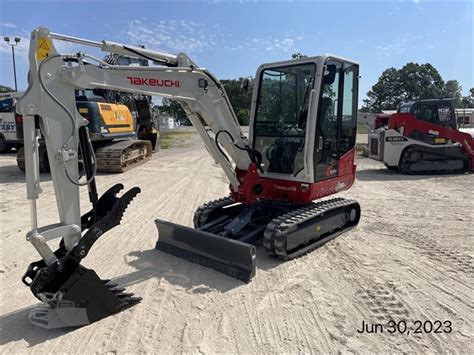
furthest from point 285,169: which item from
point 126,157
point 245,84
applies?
point 126,157

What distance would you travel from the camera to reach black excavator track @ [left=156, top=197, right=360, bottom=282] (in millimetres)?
4320

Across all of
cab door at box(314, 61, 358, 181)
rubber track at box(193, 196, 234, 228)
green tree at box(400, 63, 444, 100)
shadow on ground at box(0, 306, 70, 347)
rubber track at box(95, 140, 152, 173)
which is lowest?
shadow on ground at box(0, 306, 70, 347)

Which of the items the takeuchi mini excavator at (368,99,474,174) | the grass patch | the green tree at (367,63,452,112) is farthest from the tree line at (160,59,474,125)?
the takeuchi mini excavator at (368,99,474,174)

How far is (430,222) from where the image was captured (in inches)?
252

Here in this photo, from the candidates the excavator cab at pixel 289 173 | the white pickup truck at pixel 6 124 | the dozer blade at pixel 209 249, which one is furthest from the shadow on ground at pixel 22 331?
the white pickup truck at pixel 6 124

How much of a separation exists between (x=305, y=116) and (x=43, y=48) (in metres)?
3.27

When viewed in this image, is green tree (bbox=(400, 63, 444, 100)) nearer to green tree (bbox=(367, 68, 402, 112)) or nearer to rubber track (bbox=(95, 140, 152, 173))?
green tree (bbox=(367, 68, 402, 112))

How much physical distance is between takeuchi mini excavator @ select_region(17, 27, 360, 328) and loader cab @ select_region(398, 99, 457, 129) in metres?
7.02

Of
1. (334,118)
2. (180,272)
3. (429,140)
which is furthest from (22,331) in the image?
(429,140)

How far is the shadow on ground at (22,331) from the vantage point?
308 centimetres

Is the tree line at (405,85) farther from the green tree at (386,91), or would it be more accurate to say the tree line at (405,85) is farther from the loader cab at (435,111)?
the loader cab at (435,111)

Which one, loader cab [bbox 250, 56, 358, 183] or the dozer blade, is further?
loader cab [bbox 250, 56, 358, 183]

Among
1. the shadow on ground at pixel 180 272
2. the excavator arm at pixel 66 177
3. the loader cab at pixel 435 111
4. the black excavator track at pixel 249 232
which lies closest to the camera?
the excavator arm at pixel 66 177

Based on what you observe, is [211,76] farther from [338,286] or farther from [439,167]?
[439,167]
